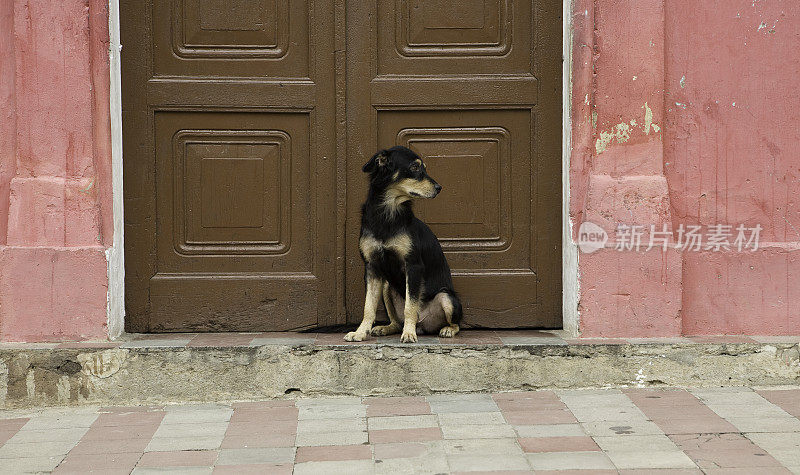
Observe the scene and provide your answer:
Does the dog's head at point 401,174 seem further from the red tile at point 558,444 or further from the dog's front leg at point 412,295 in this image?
the red tile at point 558,444

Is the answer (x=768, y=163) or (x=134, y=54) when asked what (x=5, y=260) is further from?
(x=768, y=163)

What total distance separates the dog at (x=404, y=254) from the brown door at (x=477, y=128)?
343 millimetres

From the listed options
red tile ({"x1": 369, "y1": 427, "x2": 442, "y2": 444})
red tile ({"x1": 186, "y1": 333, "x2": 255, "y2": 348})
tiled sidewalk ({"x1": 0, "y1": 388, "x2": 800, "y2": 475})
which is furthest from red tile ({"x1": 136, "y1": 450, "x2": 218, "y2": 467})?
red tile ({"x1": 186, "y1": 333, "x2": 255, "y2": 348})

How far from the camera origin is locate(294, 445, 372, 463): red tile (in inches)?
160

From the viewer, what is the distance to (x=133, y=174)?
5.80m

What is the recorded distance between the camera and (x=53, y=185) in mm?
5352

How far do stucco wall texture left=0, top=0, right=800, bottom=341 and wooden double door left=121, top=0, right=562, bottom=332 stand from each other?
37cm

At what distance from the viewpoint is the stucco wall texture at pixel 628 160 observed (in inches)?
210

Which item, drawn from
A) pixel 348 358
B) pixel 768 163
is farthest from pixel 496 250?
pixel 768 163

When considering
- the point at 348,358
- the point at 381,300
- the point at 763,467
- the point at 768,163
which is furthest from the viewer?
the point at 381,300

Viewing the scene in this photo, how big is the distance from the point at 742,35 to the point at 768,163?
0.80 meters

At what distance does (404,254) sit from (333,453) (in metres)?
1.57

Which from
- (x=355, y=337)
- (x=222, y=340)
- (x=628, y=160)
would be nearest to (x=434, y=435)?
(x=355, y=337)

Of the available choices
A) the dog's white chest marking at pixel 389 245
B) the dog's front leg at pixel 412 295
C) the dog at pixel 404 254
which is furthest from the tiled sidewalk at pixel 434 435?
the dog's white chest marking at pixel 389 245
